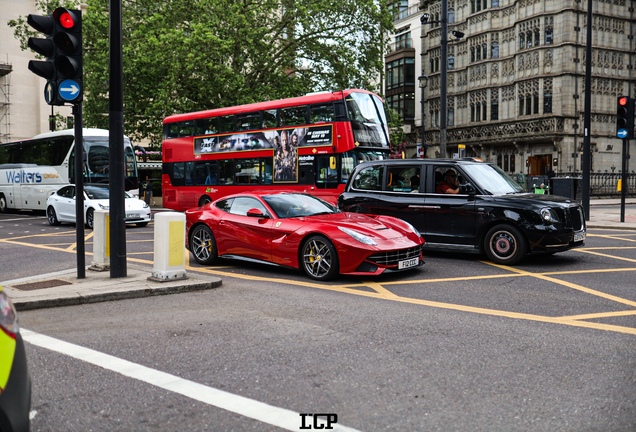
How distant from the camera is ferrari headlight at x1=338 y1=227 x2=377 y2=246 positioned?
791 cm

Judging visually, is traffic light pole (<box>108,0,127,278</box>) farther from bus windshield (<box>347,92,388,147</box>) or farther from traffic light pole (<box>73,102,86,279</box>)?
bus windshield (<box>347,92,388,147</box>)

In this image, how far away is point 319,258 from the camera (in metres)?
8.15

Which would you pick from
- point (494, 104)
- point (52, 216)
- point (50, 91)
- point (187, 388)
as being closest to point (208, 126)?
point (52, 216)

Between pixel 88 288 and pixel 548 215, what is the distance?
6.83 metres

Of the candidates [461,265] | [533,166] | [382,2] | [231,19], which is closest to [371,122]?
[461,265]

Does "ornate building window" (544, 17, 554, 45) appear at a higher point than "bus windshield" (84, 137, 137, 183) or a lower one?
higher

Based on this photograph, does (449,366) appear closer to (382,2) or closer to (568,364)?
(568,364)

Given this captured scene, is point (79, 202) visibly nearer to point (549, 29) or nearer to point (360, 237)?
point (360, 237)

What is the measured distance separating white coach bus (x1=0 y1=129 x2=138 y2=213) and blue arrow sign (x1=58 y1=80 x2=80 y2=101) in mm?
15574

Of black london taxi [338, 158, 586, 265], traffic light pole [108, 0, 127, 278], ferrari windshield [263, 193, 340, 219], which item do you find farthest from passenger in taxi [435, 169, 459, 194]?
traffic light pole [108, 0, 127, 278]

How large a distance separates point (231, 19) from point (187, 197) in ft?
29.6

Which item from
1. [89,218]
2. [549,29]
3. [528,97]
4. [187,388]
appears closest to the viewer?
[187,388]

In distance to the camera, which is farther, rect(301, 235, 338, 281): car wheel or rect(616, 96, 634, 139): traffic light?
rect(616, 96, 634, 139): traffic light

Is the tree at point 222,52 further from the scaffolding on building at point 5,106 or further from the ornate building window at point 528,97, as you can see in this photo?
the scaffolding on building at point 5,106
